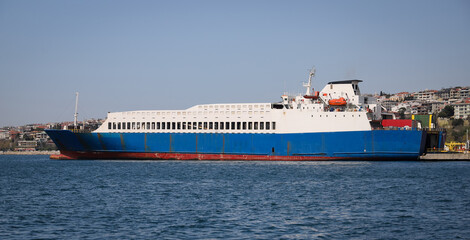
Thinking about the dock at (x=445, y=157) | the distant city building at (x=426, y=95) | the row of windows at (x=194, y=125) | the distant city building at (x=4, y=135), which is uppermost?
the distant city building at (x=426, y=95)

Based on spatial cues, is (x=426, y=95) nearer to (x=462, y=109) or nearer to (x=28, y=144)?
(x=462, y=109)

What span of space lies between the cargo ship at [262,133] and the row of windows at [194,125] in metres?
0.10

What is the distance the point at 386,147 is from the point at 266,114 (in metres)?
11.6

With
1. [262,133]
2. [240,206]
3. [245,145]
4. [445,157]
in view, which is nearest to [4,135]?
[245,145]

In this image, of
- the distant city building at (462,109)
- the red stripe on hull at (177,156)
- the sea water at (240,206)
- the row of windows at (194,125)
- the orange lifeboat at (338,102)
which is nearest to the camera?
the sea water at (240,206)

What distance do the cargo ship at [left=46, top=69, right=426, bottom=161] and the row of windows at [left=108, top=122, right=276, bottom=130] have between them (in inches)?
3.8

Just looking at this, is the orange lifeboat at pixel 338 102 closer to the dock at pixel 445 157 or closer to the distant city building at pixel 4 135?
the dock at pixel 445 157

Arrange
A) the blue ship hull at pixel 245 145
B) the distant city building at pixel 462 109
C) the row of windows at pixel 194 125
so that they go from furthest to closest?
the distant city building at pixel 462 109
the row of windows at pixel 194 125
the blue ship hull at pixel 245 145

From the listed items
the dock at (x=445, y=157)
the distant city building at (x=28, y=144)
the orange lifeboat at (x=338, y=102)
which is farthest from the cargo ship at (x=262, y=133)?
the distant city building at (x=28, y=144)

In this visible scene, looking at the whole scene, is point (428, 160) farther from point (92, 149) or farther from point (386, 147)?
point (92, 149)

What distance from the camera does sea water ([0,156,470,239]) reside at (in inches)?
684

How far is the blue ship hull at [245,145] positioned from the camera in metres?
45.9

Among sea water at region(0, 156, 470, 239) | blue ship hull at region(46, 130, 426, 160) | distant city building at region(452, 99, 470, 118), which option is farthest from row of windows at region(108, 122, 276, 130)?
distant city building at region(452, 99, 470, 118)

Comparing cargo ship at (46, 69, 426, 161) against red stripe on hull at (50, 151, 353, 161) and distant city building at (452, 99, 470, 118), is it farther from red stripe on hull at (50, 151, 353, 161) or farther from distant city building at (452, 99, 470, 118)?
distant city building at (452, 99, 470, 118)
